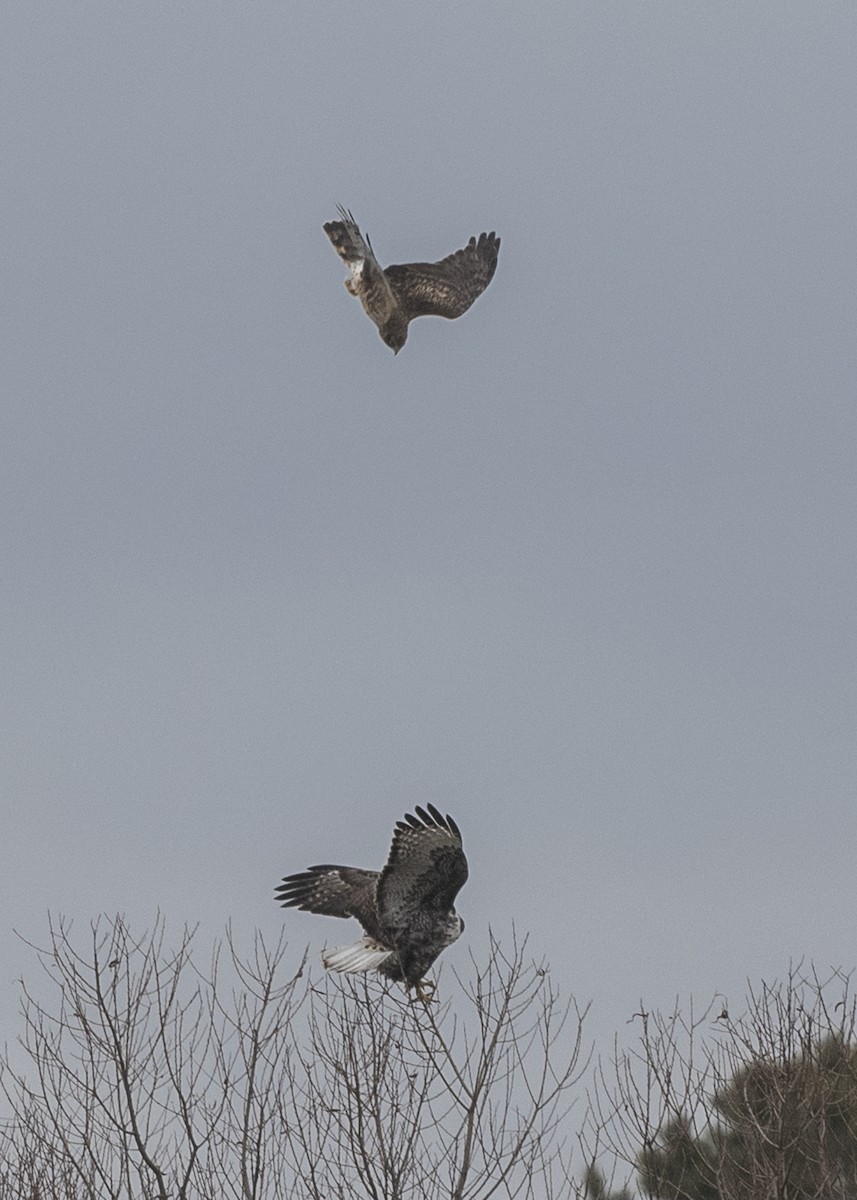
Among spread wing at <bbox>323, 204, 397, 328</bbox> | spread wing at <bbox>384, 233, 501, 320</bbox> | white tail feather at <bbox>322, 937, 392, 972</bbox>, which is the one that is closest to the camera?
white tail feather at <bbox>322, 937, 392, 972</bbox>

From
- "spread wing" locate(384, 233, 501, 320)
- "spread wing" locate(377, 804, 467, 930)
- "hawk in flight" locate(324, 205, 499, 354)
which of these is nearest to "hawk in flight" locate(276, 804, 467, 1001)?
"spread wing" locate(377, 804, 467, 930)

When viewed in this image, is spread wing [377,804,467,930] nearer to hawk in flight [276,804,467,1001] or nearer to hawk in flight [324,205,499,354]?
hawk in flight [276,804,467,1001]

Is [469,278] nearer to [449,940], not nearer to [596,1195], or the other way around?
[449,940]

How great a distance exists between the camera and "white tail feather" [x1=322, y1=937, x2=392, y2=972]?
12.7 metres

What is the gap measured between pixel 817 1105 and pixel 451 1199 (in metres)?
3.47

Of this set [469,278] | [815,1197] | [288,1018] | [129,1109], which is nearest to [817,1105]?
[815,1197]

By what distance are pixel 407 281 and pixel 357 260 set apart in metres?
1.56

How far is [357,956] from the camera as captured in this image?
43.1ft

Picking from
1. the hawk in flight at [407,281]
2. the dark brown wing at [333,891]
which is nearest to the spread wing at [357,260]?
the hawk in flight at [407,281]

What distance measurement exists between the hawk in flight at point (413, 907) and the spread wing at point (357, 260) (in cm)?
703

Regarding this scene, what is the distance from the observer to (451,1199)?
10.6m

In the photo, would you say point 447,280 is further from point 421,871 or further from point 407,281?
point 421,871

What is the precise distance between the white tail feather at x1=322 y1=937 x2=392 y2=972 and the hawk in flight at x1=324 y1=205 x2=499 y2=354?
23.5 ft

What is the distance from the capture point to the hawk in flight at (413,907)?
12.9 m
